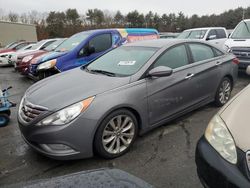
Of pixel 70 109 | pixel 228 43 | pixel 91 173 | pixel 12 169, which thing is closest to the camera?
pixel 91 173

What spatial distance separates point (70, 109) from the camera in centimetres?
295

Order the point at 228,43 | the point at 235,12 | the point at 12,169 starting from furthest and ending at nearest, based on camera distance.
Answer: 1. the point at 235,12
2. the point at 228,43
3. the point at 12,169

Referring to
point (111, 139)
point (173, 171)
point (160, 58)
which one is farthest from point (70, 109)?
point (160, 58)

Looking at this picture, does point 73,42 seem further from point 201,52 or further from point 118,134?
point 118,134

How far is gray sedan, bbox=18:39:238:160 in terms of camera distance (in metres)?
2.96

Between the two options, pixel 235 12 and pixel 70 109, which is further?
pixel 235 12

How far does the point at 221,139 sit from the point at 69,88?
203cm

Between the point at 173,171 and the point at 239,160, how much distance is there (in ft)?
4.02

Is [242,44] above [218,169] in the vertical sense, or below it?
above

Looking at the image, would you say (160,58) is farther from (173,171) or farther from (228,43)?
(228,43)

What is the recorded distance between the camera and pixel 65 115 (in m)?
2.93

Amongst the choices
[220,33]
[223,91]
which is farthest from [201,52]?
[220,33]

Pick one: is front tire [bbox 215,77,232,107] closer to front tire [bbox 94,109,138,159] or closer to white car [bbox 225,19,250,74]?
front tire [bbox 94,109,138,159]

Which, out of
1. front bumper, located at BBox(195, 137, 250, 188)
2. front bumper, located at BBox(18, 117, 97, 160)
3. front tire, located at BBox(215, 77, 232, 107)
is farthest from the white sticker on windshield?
front tire, located at BBox(215, 77, 232, 107)
